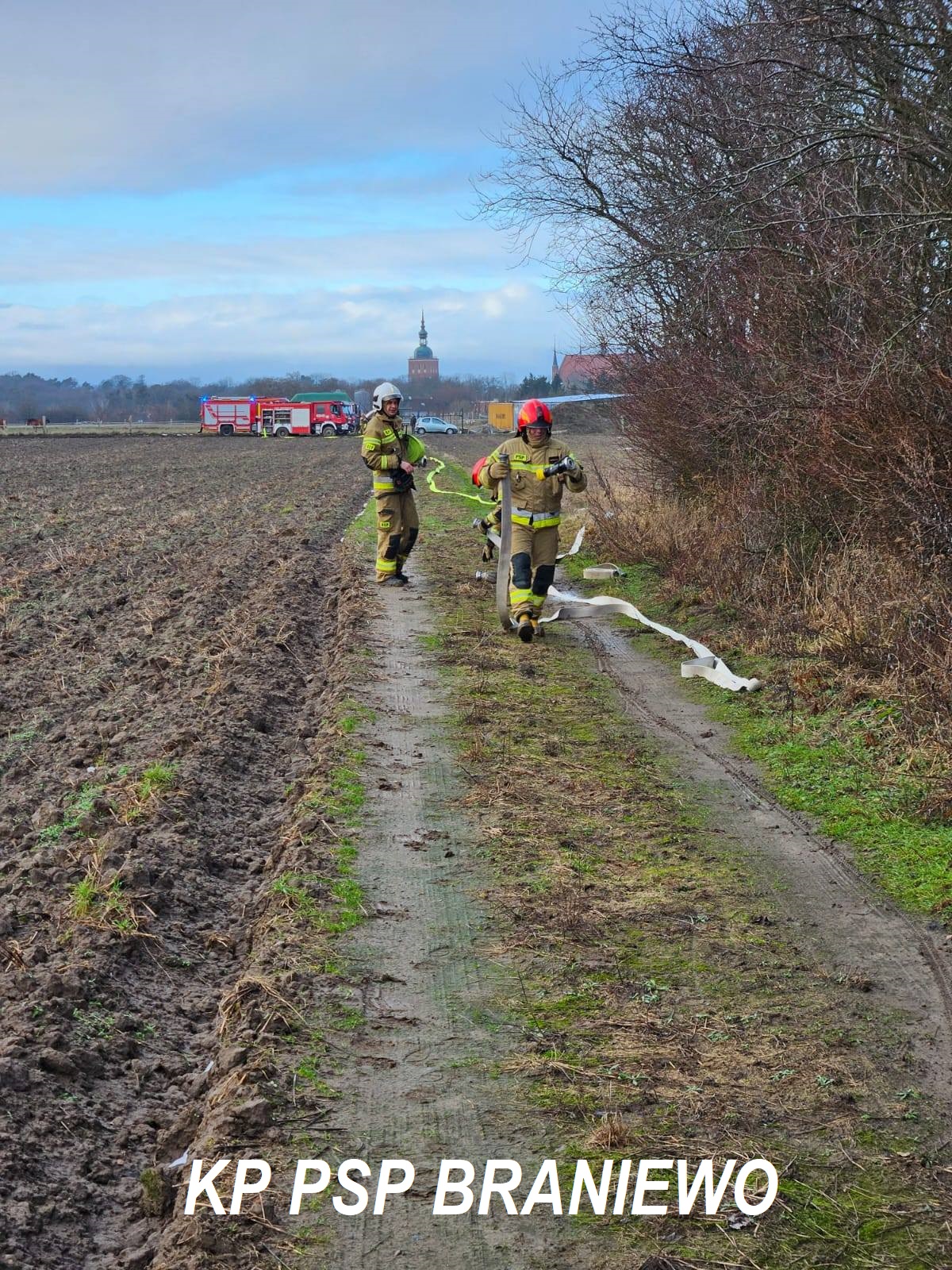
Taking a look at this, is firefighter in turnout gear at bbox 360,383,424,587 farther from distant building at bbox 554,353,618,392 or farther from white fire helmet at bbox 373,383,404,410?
distant building at bbox 554,353,618,392

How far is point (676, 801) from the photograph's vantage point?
7.38m

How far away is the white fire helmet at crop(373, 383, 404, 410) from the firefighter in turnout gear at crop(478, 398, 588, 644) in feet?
8.74

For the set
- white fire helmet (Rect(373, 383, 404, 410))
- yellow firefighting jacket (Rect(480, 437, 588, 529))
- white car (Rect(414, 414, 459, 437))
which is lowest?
yellow firefighting jacket (Rect(480, 437, 588, 529))

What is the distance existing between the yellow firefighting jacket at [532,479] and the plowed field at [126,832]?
210cm

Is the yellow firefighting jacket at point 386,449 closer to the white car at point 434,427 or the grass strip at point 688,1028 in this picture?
the grass strip at point 688,1028

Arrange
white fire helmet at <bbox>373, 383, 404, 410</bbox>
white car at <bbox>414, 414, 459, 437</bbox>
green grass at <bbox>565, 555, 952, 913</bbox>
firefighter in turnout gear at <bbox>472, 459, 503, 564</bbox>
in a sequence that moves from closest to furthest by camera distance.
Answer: green grass at <bbox>565, 555, 952, 913</bbox>, firefighter in turnout gear at <bbox>472, 459, 503, 564</bbox>, white fire helmet at <bbox>373, 383, 404, 410</bbox>, white car at <bbox>414, 414, 459, 437</bbox>

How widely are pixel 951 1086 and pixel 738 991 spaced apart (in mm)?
906

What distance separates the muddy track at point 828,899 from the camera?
15.8 feet

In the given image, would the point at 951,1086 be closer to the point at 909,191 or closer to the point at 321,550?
the point at 909,191

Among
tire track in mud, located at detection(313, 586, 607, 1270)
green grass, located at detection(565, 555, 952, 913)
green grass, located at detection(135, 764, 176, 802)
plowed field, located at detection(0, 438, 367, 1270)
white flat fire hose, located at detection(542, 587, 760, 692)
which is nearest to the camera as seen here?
tire track in mud, located at detection(313, 586, 607, 1270)

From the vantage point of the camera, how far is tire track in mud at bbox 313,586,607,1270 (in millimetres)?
3553

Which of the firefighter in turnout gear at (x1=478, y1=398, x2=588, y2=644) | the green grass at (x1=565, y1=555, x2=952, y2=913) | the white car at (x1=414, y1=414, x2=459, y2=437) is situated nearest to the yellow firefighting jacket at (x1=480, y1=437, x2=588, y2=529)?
the firefighter in turnout gear at (x1=478, y1=398, x2=588, y2=644)

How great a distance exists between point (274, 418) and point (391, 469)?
6556 centimetres

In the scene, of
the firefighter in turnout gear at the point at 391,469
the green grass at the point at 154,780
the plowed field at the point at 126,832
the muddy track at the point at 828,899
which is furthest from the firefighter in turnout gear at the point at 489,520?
the green grass at the point at 154,780
